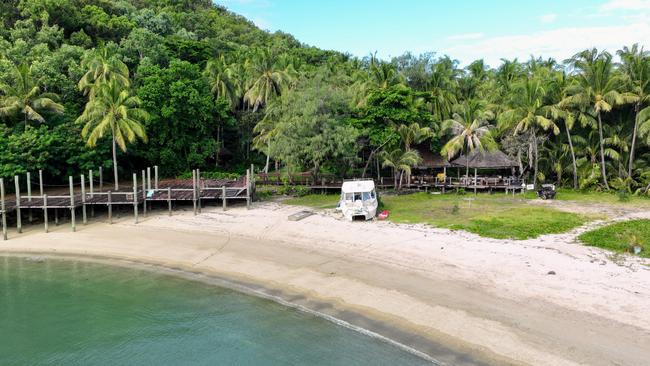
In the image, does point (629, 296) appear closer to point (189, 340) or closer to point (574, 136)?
point (189, 340)

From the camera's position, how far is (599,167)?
109ft

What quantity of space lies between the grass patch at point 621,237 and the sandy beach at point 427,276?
2.38 ft

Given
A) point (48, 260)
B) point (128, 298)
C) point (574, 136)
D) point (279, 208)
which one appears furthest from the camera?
point (574, 136)

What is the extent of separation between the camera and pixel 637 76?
104 ft

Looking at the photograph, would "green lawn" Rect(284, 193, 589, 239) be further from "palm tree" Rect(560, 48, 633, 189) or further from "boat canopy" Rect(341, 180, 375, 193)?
"palm tree" Rect(560, 48, 633, 189)

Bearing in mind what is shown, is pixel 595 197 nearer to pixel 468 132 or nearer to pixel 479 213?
pixel 468 132

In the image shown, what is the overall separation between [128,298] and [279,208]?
11974mm

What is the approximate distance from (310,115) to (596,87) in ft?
63.7

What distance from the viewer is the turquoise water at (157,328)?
12.8 metres

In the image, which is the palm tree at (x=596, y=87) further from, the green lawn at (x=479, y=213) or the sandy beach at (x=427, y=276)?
the sandy beach at (x=427, y=276)

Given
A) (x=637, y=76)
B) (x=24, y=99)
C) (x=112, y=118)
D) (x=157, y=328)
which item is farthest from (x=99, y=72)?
(x=637, y=76)

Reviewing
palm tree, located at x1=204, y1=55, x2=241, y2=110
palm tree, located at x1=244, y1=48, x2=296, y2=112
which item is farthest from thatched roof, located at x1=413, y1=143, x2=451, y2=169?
palm tree, located at x1=204, y1=55, x2=241, y2=110

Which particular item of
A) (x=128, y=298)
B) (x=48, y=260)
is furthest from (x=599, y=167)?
(x=48, y=260)

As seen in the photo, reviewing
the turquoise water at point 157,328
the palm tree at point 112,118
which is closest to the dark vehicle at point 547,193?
the turquoise water at point 157,328
